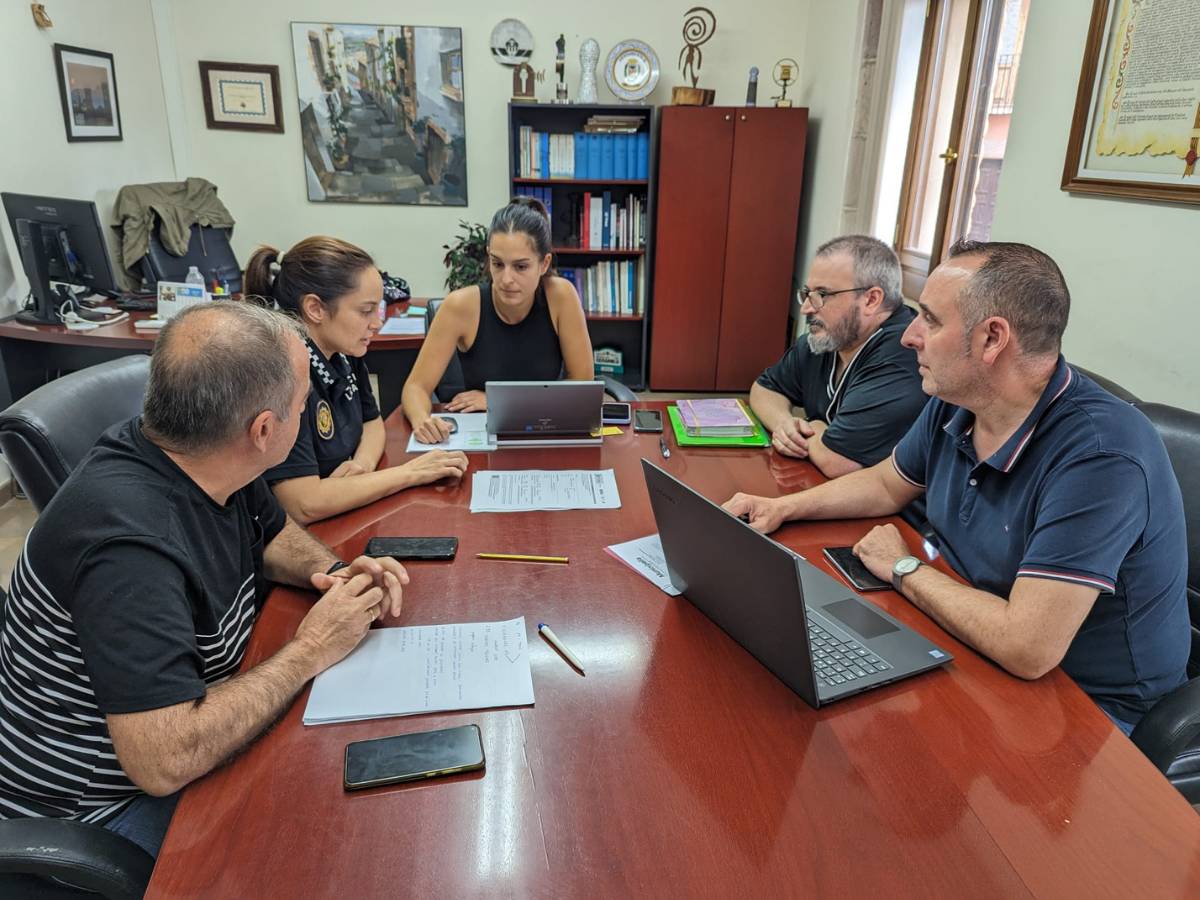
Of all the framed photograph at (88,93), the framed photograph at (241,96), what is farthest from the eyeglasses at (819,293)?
the framed photograph at (241,96)

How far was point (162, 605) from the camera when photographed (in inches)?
35.7

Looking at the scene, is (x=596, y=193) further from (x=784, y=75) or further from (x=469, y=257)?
(x=784, y=75)

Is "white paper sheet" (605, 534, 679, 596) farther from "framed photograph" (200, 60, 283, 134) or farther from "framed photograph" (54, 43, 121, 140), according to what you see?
"framed photograph" (200, 60, 283, 134)

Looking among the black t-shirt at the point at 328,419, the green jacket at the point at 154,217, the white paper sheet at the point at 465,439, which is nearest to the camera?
the black t-shirt at the point at 328,419

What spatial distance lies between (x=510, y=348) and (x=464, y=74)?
2639 mm

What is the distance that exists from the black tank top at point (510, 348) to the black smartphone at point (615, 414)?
0.36 meters

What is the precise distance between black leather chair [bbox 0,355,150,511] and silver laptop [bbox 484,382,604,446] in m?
0.79

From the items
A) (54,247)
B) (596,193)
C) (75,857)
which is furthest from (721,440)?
(596,193)

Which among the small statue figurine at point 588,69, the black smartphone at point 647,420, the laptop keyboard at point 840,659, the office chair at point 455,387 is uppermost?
the small statue figurine at point 588,69

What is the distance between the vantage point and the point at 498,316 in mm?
2484

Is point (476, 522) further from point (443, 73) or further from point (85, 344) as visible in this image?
point (443, 73)

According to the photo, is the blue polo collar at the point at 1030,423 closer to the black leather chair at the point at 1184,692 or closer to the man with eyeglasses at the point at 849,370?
the black leather chair at the point at 1184,692

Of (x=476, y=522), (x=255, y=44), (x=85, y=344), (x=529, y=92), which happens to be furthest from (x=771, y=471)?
(x=255, y=44)

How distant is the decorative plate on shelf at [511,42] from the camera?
4.34m
